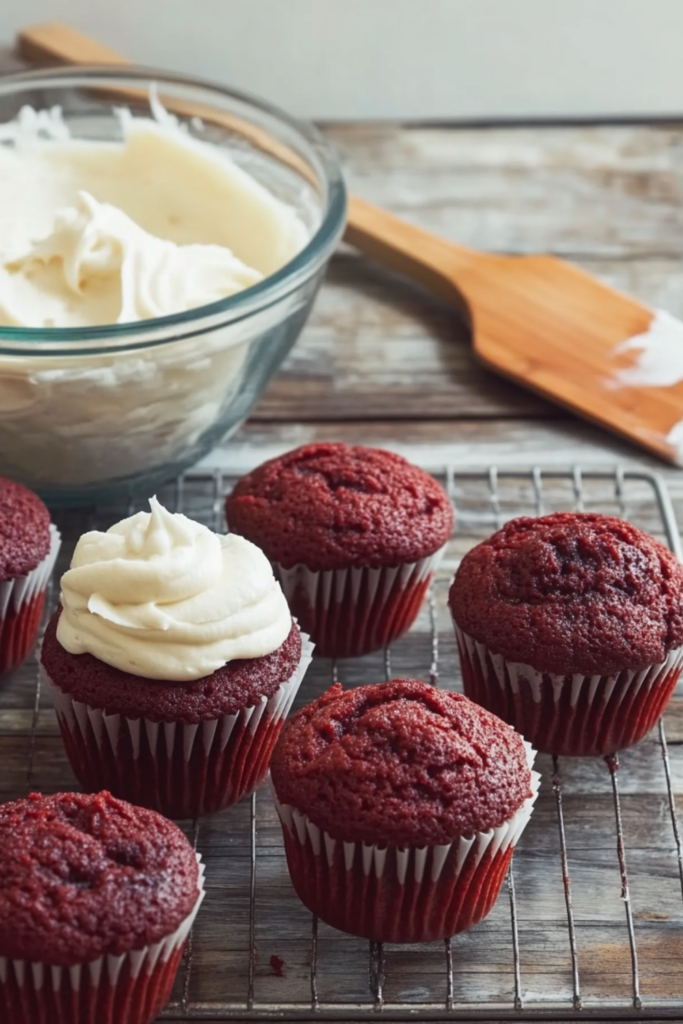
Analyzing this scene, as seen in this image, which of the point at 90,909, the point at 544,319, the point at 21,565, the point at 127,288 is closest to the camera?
the point at 90,909

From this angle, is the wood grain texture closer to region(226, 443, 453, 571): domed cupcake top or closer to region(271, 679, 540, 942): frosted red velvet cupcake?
region(226, 443, 453, 571): domed cupcake top

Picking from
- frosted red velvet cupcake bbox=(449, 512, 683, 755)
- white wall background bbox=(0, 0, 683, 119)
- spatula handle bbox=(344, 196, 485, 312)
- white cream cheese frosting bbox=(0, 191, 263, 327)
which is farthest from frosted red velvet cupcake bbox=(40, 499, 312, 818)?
white wall background bbox=(0, 0, 683, 119)

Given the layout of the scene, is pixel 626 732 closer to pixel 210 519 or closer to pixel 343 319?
pixel 210 519

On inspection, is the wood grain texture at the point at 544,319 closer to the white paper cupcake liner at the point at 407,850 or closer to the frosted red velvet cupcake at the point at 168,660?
the frosted red velvet cupcake at the point at 168,660

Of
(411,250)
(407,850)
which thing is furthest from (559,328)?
(407,850)

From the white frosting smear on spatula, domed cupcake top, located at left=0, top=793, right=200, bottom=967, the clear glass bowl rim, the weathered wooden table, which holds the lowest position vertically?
the weathered wooden table

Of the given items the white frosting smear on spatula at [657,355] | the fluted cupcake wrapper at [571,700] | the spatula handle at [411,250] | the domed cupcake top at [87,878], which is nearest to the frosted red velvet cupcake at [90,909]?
the domed cupcake top at [87,878]

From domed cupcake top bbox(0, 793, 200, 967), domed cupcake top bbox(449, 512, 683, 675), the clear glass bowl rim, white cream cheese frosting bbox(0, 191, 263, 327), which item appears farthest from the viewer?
white cream cheese frosting bbox(0, 191, 263, 327)

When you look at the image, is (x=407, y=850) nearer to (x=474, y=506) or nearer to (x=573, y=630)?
(x=573, y=630)
